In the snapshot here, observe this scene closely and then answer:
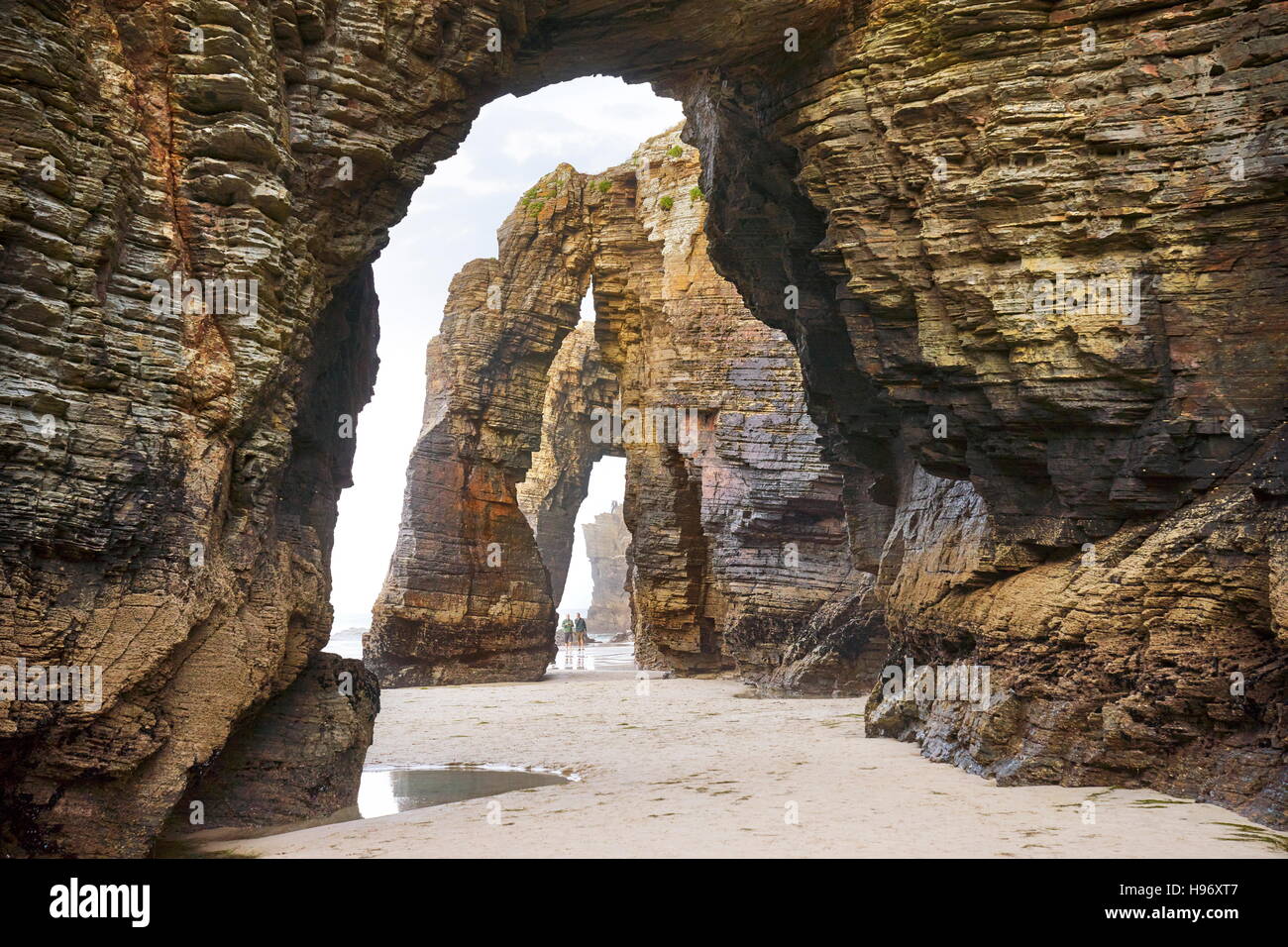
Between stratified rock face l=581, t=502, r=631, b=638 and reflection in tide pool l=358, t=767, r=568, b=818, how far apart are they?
67.9 metres

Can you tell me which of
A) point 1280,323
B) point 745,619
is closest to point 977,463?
point 1280,323

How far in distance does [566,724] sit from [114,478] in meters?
12.0

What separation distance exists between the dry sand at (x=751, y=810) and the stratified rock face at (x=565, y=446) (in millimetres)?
32545

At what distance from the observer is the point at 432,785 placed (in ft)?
44.0

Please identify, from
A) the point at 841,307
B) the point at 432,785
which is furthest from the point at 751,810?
the point at 841,307

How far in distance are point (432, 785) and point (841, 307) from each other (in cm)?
859

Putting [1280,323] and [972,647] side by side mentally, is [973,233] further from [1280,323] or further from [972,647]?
→ [972,647]

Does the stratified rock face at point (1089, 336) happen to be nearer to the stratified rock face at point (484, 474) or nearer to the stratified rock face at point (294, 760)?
the stratified rock face at point (294, 760)

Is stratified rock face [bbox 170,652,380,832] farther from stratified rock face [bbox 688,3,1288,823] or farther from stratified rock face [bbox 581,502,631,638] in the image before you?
stratified rock face [bbox 581,502,631,638]

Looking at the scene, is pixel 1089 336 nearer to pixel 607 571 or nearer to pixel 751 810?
pixel 751 810

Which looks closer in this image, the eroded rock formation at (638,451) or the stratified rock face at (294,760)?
the stratified rock face at (294,760)

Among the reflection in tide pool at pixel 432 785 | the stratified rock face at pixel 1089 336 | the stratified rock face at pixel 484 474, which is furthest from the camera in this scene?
the stratified rock face at pixel 484 474

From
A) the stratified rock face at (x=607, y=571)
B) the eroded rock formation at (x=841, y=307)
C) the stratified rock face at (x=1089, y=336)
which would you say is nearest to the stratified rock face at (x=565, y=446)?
the stratified rock face at (x=607, y=571)

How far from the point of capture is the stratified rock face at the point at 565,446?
49156 mm
